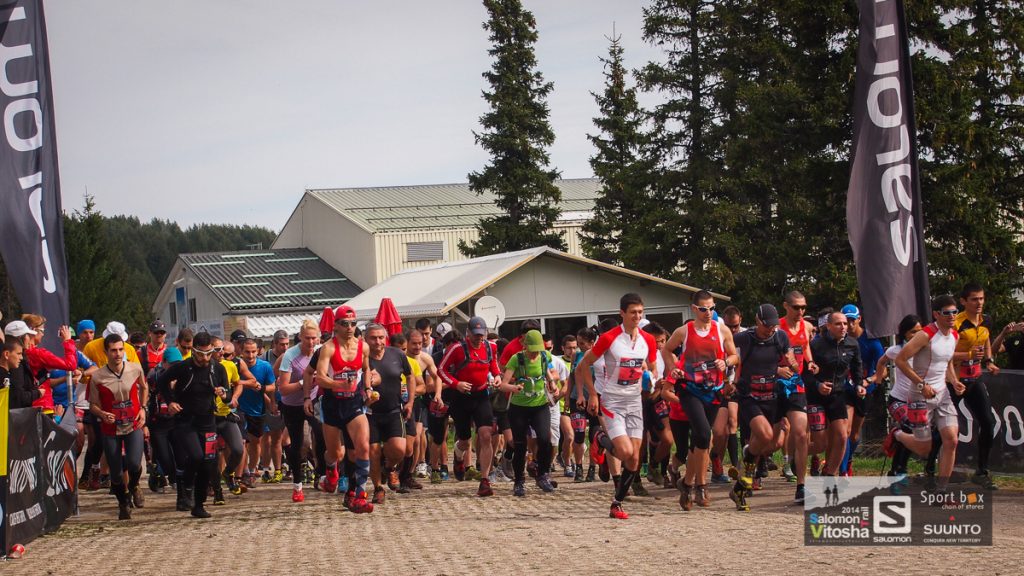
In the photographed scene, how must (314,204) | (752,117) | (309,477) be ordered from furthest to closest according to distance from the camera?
(314,204)
(752,117)
(309,477)

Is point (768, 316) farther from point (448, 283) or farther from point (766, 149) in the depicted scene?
point (448, 283)

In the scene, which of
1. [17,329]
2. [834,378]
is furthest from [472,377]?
[17,329]

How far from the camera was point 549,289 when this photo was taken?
3459cm

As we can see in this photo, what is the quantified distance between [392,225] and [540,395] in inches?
1640

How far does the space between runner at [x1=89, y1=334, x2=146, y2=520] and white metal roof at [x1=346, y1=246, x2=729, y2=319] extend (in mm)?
18042

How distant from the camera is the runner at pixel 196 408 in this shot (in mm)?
12477

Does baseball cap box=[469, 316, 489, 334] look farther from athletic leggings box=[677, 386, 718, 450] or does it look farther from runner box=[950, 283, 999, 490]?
runner box=[950, 283, 999, 490]

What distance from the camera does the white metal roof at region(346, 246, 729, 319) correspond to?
3183 centimetres

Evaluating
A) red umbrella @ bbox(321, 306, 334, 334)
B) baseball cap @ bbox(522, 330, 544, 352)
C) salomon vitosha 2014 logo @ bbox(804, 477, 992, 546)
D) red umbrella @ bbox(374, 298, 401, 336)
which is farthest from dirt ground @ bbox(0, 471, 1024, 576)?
red umbrella @ bbox(374, 298, 401, 336)

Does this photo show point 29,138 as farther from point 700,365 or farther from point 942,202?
point 942,202

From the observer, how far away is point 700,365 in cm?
1158

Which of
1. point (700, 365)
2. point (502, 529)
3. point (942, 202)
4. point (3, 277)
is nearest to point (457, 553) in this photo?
point (502, 529)

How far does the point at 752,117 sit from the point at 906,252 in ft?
46.5

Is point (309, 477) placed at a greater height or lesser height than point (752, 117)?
lesser
